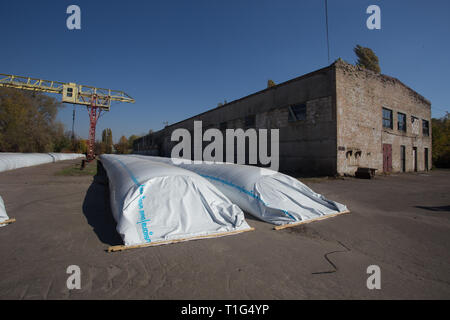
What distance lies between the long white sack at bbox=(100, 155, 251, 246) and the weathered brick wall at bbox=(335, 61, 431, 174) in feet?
30.3

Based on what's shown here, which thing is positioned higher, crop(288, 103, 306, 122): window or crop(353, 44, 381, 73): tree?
crop(353, 44, 381, 73): tree

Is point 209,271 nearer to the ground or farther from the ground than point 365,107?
nearer to the ground

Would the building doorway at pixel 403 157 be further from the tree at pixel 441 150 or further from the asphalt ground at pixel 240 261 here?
the asphalt ground at pixel 240 261

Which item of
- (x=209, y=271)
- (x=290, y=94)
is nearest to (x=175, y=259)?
(x=209, y=271)

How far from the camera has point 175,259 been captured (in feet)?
8.61

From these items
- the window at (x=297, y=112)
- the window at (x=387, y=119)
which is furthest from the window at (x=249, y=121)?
the window at (x=387, y=119)

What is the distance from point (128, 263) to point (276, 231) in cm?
244

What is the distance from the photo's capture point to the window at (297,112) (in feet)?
41.0

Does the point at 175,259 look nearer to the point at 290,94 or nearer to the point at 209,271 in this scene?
the point at 209,271

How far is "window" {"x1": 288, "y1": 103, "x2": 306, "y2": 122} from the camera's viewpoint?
41.0 ft

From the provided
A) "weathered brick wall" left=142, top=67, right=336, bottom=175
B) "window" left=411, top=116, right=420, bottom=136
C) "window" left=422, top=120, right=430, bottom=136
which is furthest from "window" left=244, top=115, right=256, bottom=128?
"window" left=422, top=120, right=430, bottom=136

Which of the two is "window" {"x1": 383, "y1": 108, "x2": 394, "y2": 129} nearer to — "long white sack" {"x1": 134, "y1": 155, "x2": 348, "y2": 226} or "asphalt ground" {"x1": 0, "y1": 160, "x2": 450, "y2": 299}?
"asphalt ground" {"x1": 0, "y1": 160, "x2": 450, "y2": 299}

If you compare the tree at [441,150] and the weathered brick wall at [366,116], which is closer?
the weathered brick wall at [366,116]

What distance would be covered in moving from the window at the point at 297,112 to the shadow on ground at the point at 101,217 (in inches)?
428
